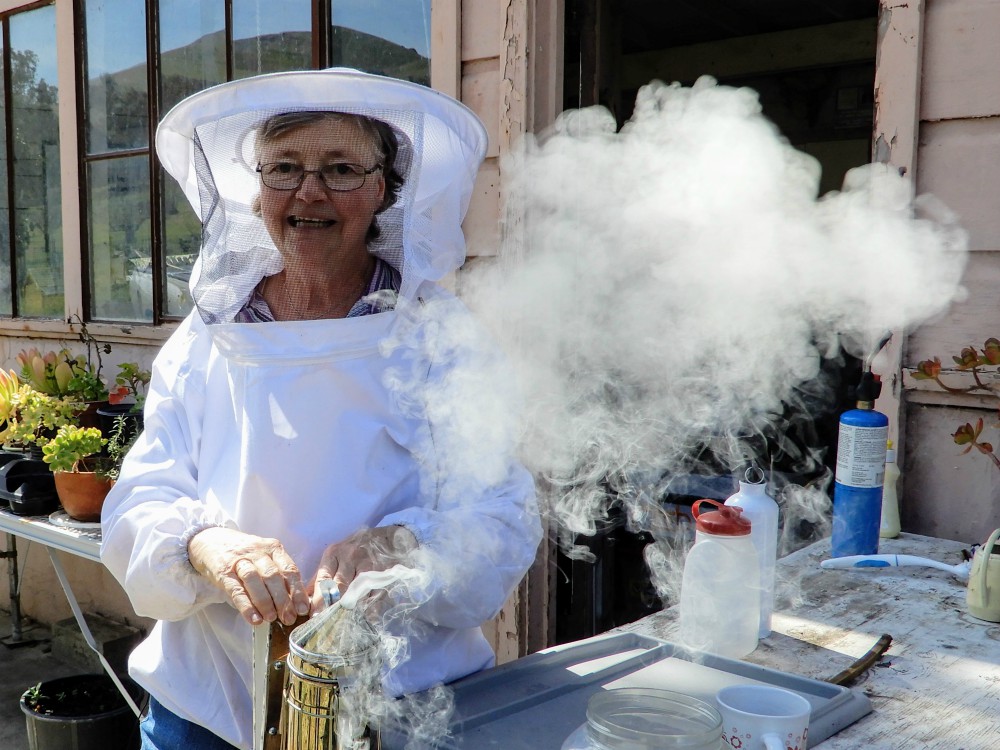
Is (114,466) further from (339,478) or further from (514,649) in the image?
(339,478)

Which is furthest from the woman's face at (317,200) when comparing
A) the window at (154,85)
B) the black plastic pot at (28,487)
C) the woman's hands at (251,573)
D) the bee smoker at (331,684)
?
the black plastic pot at (28,487)

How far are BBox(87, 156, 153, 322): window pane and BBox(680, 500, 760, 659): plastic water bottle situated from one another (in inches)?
137

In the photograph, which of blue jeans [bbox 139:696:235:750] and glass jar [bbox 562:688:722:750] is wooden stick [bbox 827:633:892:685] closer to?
glass jar [bbox 562:688:722:750]

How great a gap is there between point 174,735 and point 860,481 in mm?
1551

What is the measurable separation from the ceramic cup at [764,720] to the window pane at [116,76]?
157 inches

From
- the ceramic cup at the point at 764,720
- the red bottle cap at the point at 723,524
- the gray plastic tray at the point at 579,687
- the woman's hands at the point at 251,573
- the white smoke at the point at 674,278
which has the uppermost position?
the white smoke at the point at 674,278

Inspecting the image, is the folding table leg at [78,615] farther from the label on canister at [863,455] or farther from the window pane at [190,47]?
the label on canister at [863,455]

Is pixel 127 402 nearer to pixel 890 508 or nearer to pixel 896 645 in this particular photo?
pixel 890 508

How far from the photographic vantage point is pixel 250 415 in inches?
66.6

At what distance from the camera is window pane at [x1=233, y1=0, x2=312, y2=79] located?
352cm

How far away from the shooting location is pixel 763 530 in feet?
5.42

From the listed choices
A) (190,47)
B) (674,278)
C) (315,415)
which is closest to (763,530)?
(315,415)

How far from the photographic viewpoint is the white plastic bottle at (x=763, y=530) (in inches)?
63.4

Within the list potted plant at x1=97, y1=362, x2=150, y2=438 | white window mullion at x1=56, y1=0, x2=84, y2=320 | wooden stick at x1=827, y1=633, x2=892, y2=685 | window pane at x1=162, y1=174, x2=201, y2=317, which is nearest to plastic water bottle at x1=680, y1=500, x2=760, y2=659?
wooden stick at x1=827, y1=633, x2=892, y2=685
